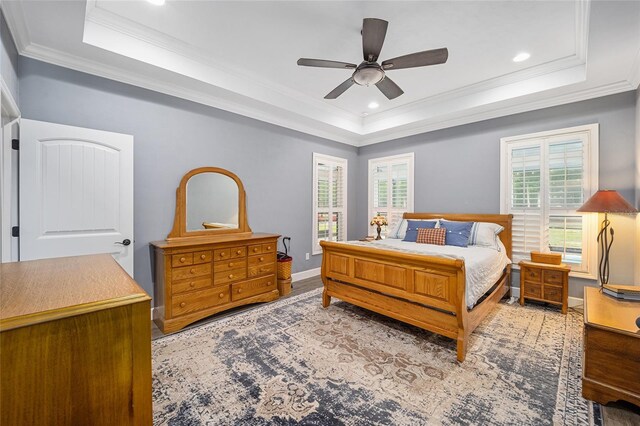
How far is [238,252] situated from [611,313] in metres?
3.48

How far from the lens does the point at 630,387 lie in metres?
1.73

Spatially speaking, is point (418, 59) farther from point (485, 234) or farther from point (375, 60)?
point (485, 234)

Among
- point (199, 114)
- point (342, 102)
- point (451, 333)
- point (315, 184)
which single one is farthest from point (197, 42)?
point (451, 333)

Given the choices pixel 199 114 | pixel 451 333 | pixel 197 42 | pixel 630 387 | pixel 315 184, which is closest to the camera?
pixel 630 387

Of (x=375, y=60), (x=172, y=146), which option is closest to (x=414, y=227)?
(x=375, y=60)

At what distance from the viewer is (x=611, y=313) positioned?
2045 millimetres

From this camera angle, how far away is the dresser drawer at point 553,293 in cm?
332

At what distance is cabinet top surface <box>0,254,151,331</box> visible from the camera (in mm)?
687

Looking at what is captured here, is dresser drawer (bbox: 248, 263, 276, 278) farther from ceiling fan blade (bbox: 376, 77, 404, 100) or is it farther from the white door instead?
ceiling fan blade (bbox: 376, 77, 404, 100)

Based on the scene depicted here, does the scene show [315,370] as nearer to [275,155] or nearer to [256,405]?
[256,405]

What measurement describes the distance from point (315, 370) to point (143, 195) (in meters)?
2.66

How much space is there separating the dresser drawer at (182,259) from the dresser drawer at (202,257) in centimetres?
4

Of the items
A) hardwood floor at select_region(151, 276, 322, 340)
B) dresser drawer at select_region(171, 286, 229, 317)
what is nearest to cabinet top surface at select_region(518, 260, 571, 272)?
hardwood floor at select_region(151, 276, 322, 340)

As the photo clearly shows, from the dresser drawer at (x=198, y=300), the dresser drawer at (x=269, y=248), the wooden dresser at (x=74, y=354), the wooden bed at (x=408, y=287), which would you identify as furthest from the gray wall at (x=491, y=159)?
the wooden dresser at (x=74, y=354)
